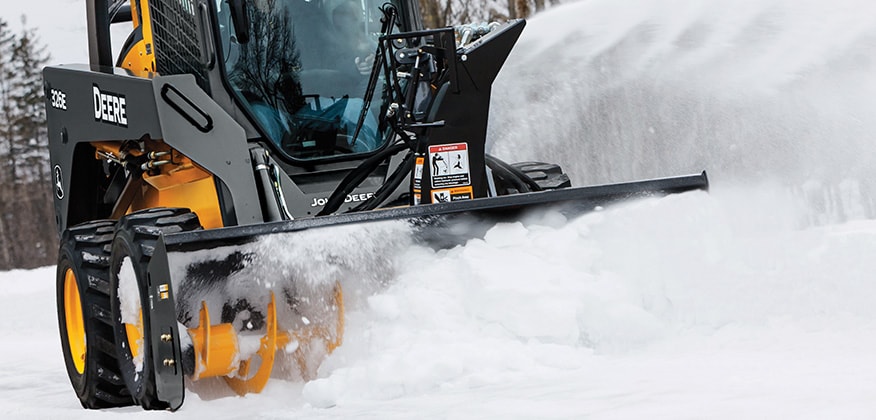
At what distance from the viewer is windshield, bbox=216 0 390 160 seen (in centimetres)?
524

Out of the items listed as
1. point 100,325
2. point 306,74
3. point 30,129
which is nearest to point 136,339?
point 100,325

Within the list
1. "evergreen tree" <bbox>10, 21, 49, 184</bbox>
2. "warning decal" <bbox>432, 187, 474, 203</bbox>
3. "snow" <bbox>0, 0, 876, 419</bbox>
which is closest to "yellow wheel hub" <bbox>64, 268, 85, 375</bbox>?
"snow" <bbox>0, 0, 876, 419</bbox>

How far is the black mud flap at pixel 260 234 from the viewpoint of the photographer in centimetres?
409

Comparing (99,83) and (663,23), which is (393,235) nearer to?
(99,83)

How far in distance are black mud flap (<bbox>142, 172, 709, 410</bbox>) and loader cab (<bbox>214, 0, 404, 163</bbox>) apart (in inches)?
39.5

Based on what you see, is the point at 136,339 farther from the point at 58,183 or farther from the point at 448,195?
the point at 58,183

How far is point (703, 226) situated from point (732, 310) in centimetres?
35

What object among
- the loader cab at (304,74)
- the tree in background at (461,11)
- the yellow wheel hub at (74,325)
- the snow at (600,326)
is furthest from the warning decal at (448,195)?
the tree in background at (461,11)

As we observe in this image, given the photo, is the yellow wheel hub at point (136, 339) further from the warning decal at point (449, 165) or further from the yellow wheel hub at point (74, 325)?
the warning decal at point (449, 165)

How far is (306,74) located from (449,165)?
3.12ft

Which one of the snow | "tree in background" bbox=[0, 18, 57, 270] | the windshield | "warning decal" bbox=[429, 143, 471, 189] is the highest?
"tree in background" bbox=[0, 18, 57, 270]

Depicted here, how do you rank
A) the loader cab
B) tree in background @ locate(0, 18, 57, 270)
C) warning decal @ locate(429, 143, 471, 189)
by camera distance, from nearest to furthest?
warning decal @ locate(429, 143, 471, 189)
the loader cab
tree in background @ locate(0, 18, 57, 270)

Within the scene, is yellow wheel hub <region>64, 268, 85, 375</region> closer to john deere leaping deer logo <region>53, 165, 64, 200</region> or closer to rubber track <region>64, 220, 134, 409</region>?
rubber track <region>64, 220, 134, 409</region>

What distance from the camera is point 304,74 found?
5316 mm
